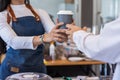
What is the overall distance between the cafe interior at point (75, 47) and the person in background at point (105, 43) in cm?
115

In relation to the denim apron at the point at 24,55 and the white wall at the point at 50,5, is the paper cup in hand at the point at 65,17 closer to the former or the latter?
the denim apron at the point at 24,55

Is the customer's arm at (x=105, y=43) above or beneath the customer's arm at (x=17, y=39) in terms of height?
above

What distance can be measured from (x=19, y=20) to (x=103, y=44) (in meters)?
0.88

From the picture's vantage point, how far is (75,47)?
3.00 meters

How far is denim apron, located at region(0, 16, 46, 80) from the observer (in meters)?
1.79

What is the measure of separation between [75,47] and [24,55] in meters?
1.26

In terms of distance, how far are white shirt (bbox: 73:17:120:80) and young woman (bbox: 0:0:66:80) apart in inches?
20.7

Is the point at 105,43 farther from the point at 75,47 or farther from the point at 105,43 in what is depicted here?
the point at 75,47

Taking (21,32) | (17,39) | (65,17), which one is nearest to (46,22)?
(21,32)

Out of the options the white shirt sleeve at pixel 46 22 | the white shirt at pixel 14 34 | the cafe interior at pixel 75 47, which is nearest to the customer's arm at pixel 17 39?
the white shirt at pixel 14 34

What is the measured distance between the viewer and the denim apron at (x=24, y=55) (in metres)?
1.79

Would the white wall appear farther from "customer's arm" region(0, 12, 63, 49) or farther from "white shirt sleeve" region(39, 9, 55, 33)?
"customer's arm" region(0, 12, 63, 49)

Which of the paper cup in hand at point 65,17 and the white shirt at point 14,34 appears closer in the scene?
the paper cup in hand at point 65,17

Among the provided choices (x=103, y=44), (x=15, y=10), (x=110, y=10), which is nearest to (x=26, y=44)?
(x=15, y=10)
